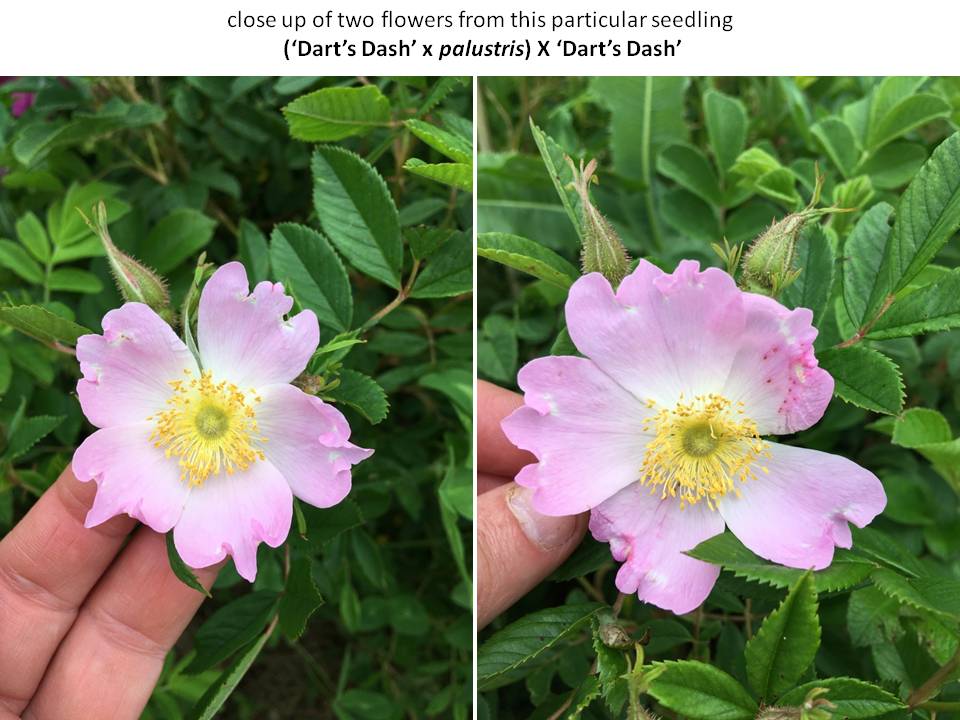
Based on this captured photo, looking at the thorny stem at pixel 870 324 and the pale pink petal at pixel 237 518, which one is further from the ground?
the thorny stem at pixel 870 324

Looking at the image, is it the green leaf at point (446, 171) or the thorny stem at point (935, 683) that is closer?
the thorny stem at point (935, 683)

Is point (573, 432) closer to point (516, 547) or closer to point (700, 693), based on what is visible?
point (516, 547)

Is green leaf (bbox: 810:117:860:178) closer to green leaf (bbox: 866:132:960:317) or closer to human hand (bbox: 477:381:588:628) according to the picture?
green leaf (bbox: 866:132:960:317)

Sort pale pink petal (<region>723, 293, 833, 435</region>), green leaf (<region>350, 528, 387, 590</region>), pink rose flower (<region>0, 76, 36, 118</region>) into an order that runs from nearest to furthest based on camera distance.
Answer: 1. pale pink petal (<region>723, 293, 833, 435</region>)
2. green leaf (<region>350, 528, 387, 590</region>)
3. pink rose flower (<region>0, 76, 36, 118</region>)

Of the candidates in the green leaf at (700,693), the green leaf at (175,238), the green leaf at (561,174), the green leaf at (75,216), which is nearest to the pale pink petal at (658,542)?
the green leaf at (700,693)

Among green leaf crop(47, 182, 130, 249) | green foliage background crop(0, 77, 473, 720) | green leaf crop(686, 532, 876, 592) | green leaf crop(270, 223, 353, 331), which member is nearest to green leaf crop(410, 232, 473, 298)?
green foliage background crop(0, 77, 473, 720)

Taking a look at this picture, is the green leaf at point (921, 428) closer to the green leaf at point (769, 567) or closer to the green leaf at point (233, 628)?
the green leaf at point (769, 567)
